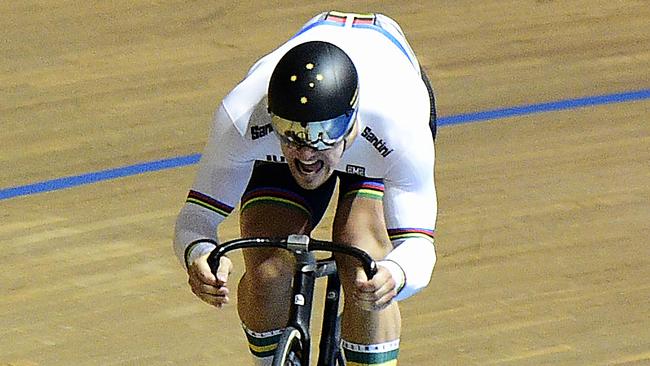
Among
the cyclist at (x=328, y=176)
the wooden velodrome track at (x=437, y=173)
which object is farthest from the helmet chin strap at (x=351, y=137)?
the wooden velodrome track at (x=437, y=173)

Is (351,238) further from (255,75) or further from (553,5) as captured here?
(553,5)

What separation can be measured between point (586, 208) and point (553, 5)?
71.7 inches

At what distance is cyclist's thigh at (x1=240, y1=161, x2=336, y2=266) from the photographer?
2961 mm

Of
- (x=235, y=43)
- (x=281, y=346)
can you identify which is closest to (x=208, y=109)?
(x=235, y=43)

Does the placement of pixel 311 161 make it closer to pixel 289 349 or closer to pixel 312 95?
pixel 312 95

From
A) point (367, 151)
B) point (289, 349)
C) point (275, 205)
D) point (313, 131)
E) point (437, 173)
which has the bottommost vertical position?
point (437, 173)

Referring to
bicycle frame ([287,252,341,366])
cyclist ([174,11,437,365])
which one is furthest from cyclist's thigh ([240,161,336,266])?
bicycle frame ([287,252,341,366])

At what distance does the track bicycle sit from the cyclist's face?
12cm

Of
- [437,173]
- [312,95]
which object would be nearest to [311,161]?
[312,95]

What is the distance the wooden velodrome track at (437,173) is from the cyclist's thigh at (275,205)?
3.31 feet

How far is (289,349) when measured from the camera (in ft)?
8.95

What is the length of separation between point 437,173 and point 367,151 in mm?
1967

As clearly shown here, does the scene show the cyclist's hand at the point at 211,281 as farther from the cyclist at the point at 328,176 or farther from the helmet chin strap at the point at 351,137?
the helmet chin strap at the point at 351,137

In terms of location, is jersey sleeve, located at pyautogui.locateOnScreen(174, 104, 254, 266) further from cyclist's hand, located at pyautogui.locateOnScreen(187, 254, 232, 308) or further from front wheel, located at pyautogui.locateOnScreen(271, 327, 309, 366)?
front wheel, located at pyautogui.locateOnScreen(271, 327, 309, 366)
